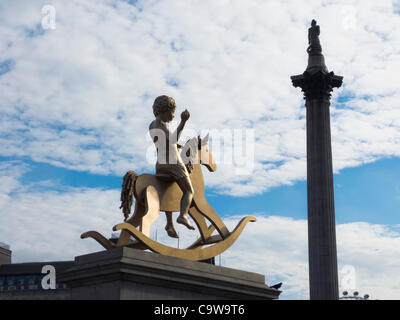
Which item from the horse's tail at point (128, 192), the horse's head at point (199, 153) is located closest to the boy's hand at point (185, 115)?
the horse's head at point (199, 153)

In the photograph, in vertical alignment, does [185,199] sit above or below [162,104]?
below

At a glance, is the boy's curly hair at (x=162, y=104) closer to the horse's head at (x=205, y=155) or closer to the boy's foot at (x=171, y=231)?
the horse's head at (x=205, y=155)

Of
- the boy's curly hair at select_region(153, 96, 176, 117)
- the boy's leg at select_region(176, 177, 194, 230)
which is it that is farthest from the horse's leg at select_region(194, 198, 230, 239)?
the boy's curly hair at select_region(153, 96, 176, 117)

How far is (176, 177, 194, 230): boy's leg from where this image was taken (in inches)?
599

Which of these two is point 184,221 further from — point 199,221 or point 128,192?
point 128,192

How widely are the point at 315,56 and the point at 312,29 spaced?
1.89 meters

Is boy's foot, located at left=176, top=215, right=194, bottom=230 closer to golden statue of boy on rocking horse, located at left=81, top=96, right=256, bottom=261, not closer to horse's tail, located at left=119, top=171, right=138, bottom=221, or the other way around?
golden statue of boy on rocking horse, located at left=81, top=96, right=256, bottom=261

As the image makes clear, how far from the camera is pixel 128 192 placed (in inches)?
590

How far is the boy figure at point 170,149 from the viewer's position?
50.4 ft

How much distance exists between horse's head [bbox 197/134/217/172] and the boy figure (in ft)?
2.68

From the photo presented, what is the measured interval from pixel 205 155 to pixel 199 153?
21 cm

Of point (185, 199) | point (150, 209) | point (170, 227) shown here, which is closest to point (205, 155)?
point (185, 199)

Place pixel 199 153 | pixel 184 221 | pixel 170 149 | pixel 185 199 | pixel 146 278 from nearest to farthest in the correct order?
pixel 146 278 → pixel 184 221 → pixel 185 199 → pixel 170 149 → pixel 199 153
